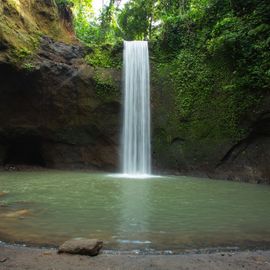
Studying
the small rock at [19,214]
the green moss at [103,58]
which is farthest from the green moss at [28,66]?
the small rock at [19,214]

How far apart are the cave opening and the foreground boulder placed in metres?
12.4

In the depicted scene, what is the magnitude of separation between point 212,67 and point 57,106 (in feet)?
20.7

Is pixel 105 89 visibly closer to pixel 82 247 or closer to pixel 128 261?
pixel 82 247

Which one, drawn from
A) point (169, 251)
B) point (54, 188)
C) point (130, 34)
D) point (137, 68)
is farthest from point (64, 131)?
point (130, 34)

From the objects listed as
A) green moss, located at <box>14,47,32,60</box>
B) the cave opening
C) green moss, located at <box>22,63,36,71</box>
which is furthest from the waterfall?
green moss, located at <box>14,47,32,60</box>

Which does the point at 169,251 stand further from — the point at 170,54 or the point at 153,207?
the point at 170,54

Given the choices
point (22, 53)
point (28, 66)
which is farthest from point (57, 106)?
point (22, 53)

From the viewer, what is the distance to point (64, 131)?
1550 centimetres

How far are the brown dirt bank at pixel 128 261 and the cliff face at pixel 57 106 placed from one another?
1119 cm

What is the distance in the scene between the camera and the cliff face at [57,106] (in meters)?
14.8

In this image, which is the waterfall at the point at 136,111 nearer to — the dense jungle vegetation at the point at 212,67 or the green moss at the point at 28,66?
the dense jungle vegetation at the point at 212,67

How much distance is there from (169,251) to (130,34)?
82.2 feet

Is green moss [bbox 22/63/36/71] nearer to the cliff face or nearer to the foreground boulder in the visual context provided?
the cliff face

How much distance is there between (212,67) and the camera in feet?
46.0
